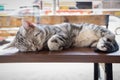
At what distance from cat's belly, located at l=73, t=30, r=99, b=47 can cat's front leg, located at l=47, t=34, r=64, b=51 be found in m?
0.16

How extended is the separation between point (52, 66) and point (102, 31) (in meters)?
1.16

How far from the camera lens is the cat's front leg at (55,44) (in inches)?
37.7

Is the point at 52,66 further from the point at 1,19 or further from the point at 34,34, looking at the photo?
the point at 34,34

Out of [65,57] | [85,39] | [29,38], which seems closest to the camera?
[65,57]

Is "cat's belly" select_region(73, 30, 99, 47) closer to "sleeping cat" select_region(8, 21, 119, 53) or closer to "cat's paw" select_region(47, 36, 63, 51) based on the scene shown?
"sleeping cat" select_region(8, 21, 119, 53)

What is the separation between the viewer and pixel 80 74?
1.88 meters

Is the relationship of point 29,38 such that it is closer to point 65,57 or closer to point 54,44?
point 54,44

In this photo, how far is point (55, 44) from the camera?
0.95 meters

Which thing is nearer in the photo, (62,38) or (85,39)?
(62,38)

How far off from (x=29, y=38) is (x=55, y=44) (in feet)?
0.51

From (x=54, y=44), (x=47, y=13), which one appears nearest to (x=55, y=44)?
(x=54, y=44)

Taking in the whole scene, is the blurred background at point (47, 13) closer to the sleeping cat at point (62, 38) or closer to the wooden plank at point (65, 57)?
the sleeping cat at point (62, 38)

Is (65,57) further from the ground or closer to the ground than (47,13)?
closer to the ground

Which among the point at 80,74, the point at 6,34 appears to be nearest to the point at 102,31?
the point at 80,74
